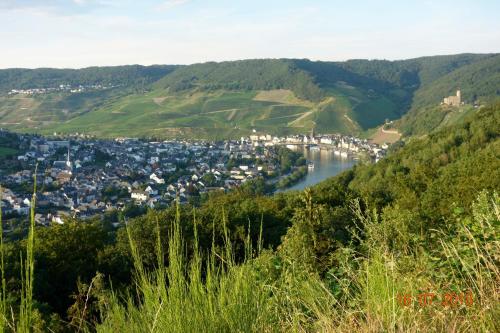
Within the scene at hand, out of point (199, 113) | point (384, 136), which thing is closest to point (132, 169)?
point (384, 136)

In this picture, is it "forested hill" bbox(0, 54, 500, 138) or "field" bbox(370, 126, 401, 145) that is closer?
"field" bbox(370, 126, 401, 145)

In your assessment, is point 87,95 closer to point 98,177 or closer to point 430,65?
point 98,177

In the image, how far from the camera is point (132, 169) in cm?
6184

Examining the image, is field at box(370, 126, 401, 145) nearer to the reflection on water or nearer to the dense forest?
the reflection on water

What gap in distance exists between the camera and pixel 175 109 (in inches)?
4919

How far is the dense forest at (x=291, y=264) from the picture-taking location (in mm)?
2127

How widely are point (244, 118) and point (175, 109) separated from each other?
21.9m
